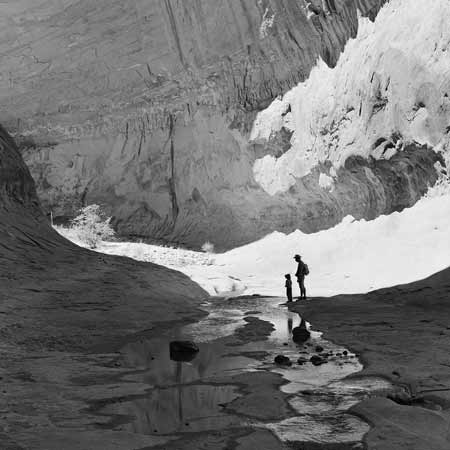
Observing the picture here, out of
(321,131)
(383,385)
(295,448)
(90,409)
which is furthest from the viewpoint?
(321,131)

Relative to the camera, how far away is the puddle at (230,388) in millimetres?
3871

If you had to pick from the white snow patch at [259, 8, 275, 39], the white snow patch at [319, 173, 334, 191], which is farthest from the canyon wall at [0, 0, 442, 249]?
the white snow patch at [319, 173, 334, 191]

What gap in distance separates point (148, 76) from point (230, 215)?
777 cm

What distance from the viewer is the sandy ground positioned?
143 inches

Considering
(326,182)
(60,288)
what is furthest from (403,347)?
(326,182)

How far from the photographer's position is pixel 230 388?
508 centimetres

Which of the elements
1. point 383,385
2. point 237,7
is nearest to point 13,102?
point 237,7

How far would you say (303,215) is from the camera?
77.9ft

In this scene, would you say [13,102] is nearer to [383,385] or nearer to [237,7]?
[237,7]

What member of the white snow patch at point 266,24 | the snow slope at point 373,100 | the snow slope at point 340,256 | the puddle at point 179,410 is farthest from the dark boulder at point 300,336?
the white snow patch at point 266,24

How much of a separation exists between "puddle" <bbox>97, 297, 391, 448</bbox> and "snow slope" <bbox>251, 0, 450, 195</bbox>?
12.3 m

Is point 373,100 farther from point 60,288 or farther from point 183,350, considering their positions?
point 183,350

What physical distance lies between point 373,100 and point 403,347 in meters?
14.8

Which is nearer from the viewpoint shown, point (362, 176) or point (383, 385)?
point (383, 385)
